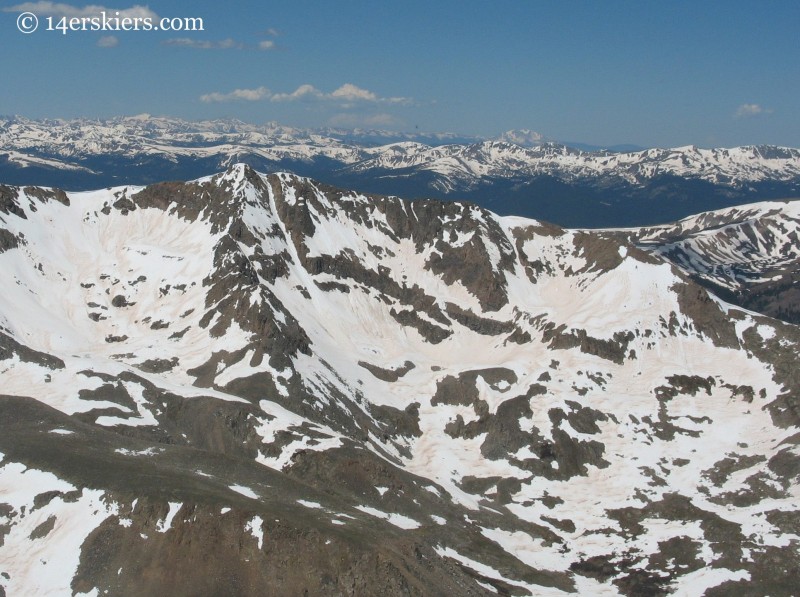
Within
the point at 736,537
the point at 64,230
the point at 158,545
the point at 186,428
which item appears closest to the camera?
the point at 158,545

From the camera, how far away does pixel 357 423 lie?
132 metres

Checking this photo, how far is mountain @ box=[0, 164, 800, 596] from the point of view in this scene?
66500 mm

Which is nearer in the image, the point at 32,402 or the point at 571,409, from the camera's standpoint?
the point at 32,402

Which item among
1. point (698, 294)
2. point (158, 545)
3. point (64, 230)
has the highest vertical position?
point (698, 294)

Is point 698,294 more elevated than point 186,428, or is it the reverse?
point 698,294

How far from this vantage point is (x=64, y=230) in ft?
627

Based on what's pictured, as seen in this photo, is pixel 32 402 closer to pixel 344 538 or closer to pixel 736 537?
pixel 344 538

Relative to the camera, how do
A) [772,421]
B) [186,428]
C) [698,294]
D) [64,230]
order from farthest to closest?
[64,230] < [698,294] < [772,421] < [186,428]

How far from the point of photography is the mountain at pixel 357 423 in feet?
218

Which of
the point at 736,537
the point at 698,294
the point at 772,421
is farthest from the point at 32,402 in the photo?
the point at 698,294

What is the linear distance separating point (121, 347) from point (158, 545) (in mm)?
98436

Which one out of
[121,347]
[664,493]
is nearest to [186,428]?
[121,347]

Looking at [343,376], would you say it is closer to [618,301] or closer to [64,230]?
[618,301]

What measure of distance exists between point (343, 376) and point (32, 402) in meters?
67.4
